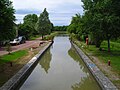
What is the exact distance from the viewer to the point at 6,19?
1733 cm

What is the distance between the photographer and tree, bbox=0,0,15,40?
1697 cm

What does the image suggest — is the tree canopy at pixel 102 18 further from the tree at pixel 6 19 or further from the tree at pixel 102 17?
the tree at pixel 6 19

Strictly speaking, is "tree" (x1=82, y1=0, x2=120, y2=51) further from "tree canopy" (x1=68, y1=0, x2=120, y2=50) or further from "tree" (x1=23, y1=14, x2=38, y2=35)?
"tree" (x1=23, y1=14, x2=38, y2=35)

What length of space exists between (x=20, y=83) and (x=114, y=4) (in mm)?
15001

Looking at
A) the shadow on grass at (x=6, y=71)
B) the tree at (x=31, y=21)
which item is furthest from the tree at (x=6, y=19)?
the tree at (x=31, y=21)

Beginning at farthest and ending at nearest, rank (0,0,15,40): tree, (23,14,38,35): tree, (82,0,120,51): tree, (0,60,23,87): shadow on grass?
(23,14,38,35): tree
(82,0,120,51): tree
(0,0,15,40): tree
(0,60,23,87): shadow on grass

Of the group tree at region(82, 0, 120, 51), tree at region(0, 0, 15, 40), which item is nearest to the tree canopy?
tree at region(82, 0, 120, 51)

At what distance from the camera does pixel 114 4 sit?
25.9 metres

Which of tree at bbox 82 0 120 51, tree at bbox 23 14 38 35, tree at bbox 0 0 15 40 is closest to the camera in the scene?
tree at bbox 0 0 15 40

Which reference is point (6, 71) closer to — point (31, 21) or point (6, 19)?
point (6, 19)

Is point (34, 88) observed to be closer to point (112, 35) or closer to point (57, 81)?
point (57, 81)

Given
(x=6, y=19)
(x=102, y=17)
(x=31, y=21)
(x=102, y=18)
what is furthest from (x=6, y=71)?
(x=31, y=21)

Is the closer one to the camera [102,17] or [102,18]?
[102,18]

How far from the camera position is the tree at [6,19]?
1697 centimetres
